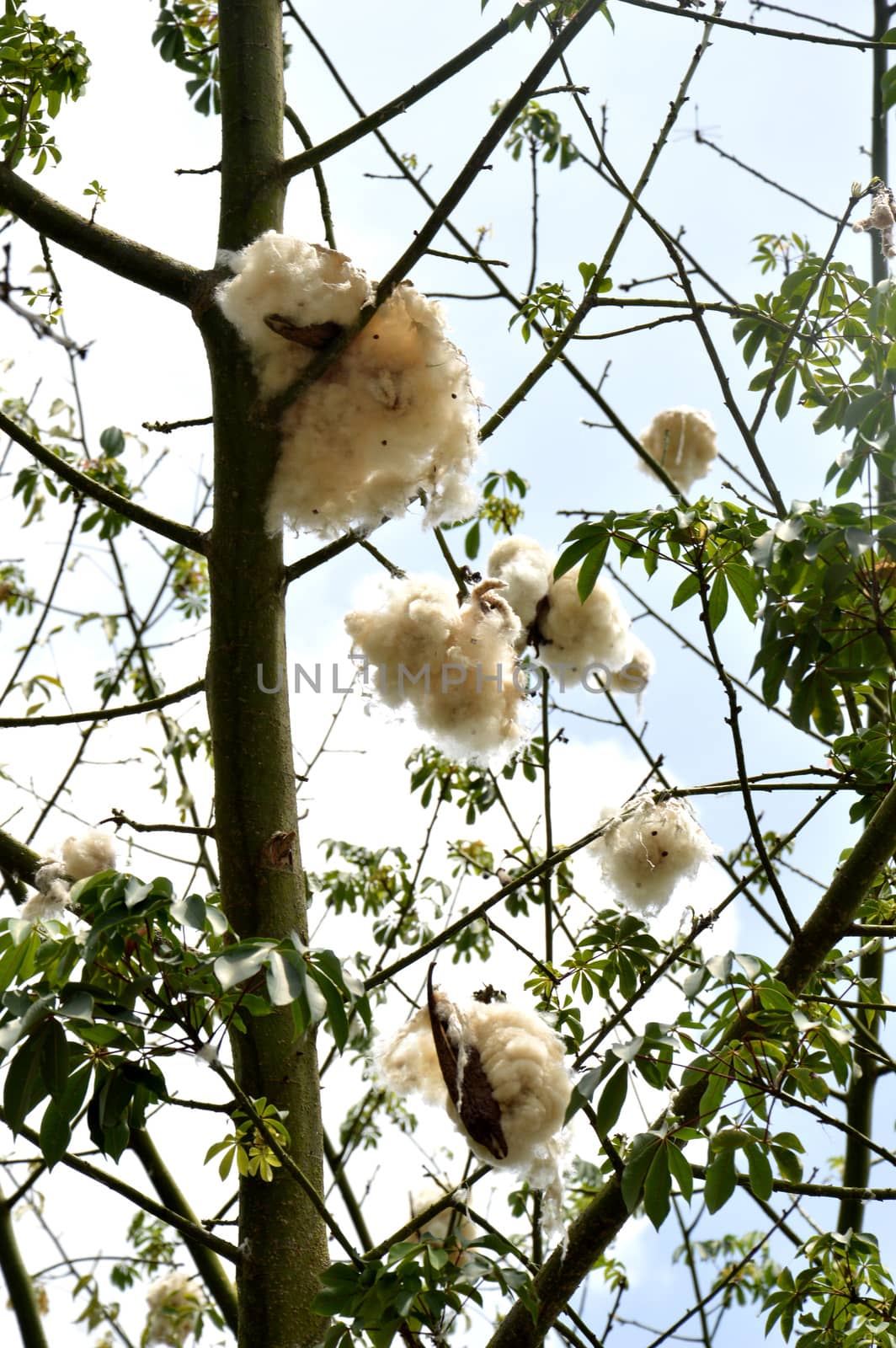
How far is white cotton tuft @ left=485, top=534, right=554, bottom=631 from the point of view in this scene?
2.37 meters

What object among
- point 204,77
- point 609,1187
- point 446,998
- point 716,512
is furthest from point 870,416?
point 204,77

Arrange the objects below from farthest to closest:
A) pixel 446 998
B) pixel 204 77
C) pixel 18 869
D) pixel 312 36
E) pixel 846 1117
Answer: pixel 204 77 → pixel 846 1117 → pixel 312 36 → pixel 18 869 → pixel 446 998

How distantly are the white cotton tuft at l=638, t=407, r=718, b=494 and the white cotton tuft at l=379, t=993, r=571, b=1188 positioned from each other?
1.85 metres

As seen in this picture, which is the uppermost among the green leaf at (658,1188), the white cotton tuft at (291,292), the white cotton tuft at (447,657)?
the white cotton tuft at (291,292)

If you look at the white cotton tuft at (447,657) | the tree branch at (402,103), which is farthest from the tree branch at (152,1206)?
the tree branch at (402,103)

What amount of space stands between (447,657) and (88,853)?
0.77 meters

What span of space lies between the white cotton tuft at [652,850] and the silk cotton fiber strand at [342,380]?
2.29 ft

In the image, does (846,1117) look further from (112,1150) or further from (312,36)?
(312,36)

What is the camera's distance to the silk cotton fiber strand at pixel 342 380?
1771 mm

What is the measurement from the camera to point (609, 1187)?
1809mm

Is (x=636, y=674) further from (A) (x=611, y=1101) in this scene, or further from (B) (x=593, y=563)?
(A) (x=611, y=1101)

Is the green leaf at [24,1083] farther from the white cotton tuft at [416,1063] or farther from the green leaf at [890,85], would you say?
the green leaf at [890,85]

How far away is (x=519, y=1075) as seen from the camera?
170cm

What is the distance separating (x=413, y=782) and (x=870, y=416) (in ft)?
5.74
